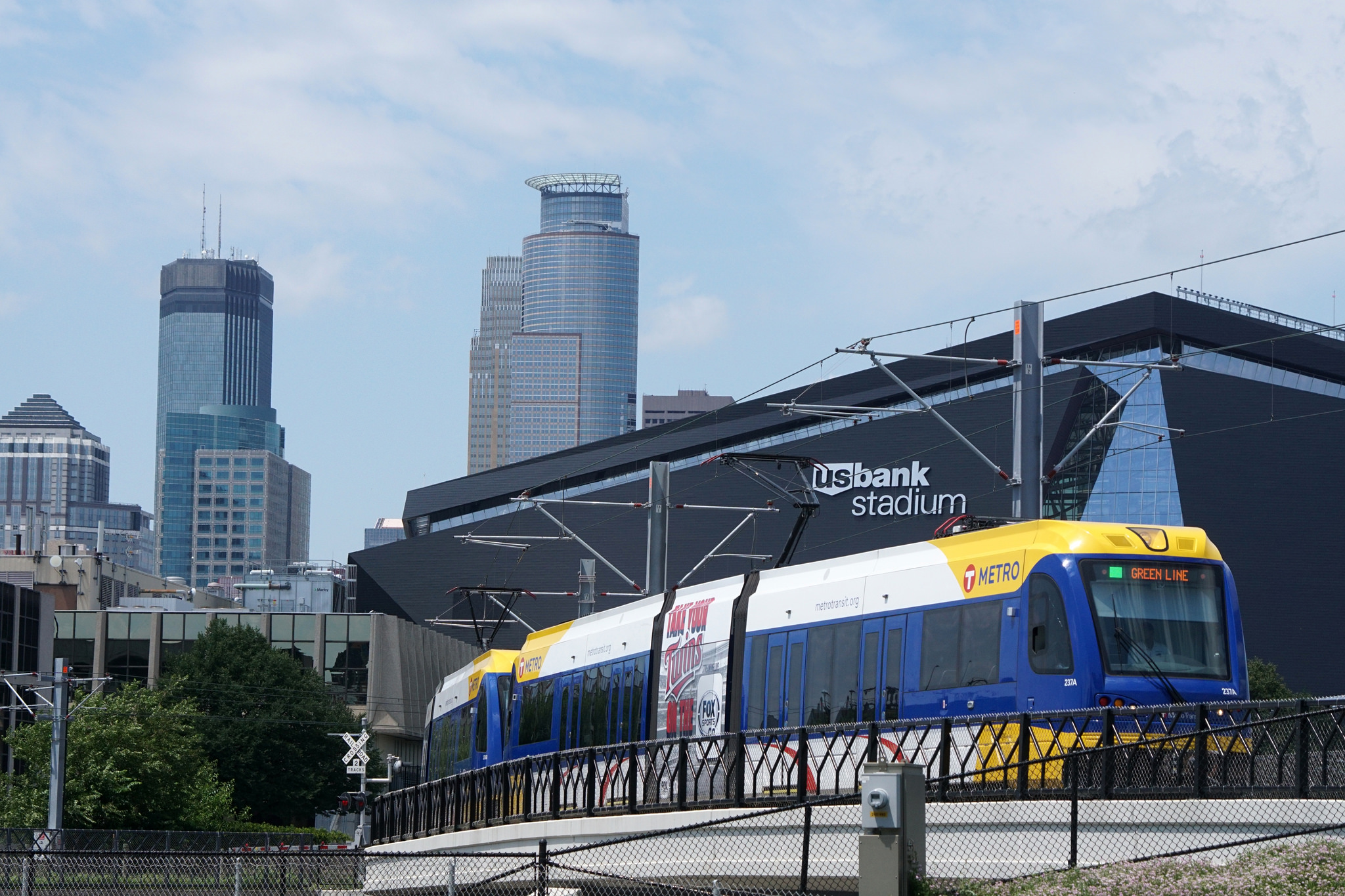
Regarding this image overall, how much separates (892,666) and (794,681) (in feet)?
6.54

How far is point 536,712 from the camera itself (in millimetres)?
30984

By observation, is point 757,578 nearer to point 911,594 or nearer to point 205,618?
point 911,594

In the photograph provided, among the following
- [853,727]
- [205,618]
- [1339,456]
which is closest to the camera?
[853,727]

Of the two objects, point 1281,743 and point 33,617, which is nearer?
point 1281,743

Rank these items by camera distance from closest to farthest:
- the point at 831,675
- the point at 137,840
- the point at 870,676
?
the point at 870,676, the point at 831,675, the point at 137,840

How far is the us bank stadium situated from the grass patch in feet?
219

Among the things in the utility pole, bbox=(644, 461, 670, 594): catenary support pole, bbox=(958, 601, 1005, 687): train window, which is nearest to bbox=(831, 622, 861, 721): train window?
bbox=(958, 601, 1005, 687): train window

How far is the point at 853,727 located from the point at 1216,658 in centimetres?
407

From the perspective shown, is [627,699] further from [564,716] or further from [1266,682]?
[1266,682]

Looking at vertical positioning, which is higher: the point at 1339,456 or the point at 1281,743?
the point at 1339,456

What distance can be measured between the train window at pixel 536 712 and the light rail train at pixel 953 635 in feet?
12.8

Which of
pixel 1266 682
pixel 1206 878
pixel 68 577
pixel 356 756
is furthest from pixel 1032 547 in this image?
pixel 68 577

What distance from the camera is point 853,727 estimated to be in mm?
17828

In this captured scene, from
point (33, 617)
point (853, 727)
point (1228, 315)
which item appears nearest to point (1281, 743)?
point (853, 727)
